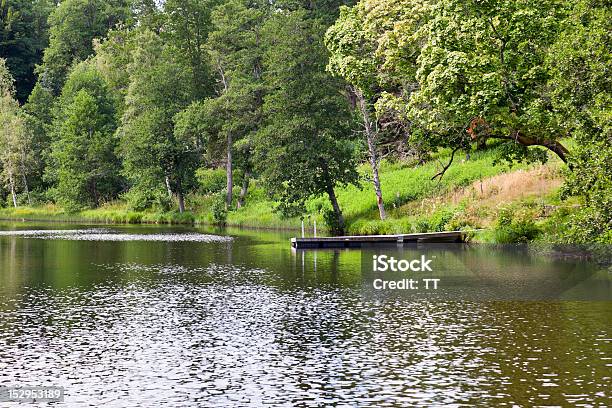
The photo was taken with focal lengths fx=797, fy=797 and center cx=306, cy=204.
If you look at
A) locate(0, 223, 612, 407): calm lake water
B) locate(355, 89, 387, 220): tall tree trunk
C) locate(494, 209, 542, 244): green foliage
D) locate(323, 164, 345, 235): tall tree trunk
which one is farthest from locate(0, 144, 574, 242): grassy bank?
locate(0, 223, 612, 407): calm lake water

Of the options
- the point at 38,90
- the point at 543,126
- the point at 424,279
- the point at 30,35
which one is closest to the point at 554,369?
the point at 424,279

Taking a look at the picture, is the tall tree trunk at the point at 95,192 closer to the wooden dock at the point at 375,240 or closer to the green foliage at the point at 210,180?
the green foliage at the point at 210,180

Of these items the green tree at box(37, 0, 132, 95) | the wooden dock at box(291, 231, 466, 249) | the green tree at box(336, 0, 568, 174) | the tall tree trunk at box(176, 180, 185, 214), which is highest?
the green tree at box(37, 0, 132, 95)

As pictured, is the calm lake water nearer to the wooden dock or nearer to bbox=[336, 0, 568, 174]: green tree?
bbox=[336, 0, 568, 174]: green tree

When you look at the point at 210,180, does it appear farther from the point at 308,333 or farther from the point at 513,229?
the point at 308,333

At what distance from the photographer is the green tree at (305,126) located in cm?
6525

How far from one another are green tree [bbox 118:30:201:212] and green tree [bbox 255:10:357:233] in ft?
85.9

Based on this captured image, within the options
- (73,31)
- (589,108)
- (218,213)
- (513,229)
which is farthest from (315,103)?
(73,31)

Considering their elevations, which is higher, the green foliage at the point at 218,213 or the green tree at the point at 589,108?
the green tree at the point at 589,108

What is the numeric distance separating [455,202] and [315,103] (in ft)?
46.2

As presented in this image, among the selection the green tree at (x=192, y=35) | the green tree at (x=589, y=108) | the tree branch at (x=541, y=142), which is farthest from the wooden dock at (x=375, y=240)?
the green tree at (x=192, y=35)

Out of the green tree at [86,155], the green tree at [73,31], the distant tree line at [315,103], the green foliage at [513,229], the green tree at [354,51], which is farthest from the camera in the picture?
the green tree at [73,31]

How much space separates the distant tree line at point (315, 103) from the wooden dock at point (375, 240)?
633 cm

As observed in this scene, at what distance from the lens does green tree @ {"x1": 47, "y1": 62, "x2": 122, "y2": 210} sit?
107125 mm
